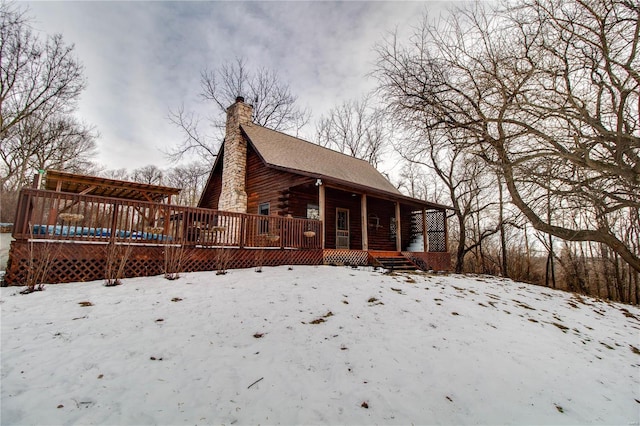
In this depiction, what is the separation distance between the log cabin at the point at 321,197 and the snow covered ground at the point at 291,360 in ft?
18.4

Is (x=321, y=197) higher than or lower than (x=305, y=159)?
lower

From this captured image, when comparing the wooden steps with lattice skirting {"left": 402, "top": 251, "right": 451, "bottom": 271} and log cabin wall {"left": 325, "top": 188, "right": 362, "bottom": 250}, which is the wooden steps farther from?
log cabin wall {"left": 325, "top": 188, "right": 362, "bottom": 250}

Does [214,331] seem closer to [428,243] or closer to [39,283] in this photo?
[39,283]

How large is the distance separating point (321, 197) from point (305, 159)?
174 inches

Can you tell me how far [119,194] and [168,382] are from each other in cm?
1154

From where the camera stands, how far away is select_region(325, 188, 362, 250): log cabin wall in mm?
13289

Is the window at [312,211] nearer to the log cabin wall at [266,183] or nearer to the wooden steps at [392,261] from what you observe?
the log cabin wall at [266,183]

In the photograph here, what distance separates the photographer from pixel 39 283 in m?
5.45

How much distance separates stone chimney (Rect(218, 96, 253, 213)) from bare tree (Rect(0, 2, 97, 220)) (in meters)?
10.6

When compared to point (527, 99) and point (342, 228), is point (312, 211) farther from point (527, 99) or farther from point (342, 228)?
point (527, 99)

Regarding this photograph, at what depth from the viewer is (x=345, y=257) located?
1085cm

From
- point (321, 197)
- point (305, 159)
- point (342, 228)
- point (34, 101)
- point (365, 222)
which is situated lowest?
point (342, 228)

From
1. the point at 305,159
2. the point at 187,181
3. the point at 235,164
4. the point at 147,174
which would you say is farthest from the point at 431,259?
the point at 147,174

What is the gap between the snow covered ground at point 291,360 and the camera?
2.55 metres
